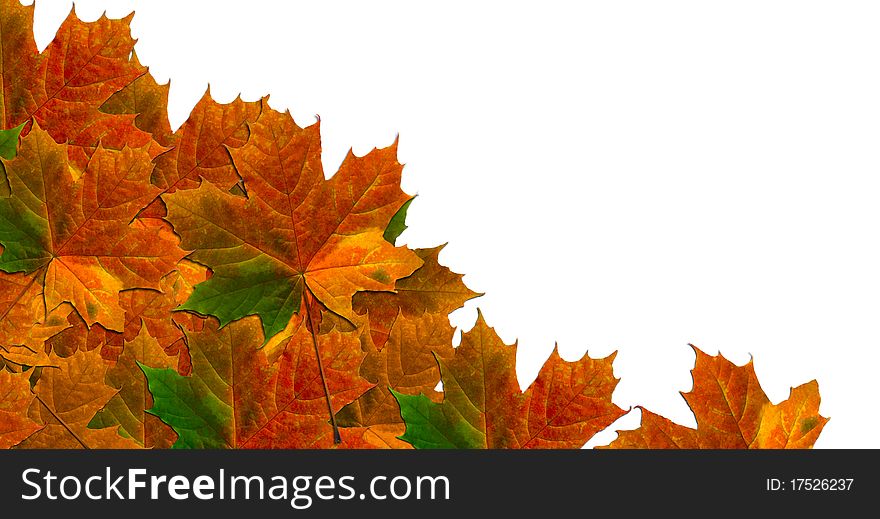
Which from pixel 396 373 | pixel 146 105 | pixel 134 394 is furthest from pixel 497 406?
pixel 146 105

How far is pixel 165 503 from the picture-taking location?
39cm

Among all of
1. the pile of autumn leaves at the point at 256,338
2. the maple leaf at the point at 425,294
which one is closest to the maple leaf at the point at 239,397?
the pile of autumn leaves at the point at 256,338

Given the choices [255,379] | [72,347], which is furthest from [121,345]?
[255,379]

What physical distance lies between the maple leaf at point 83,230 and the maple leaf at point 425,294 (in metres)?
0.13

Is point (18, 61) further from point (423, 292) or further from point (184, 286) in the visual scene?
point (423, 292)

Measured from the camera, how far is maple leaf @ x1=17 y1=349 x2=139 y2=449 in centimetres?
46

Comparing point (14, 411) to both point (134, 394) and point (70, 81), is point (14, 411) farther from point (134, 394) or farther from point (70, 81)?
point (70, 81)

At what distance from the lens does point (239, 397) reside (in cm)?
44

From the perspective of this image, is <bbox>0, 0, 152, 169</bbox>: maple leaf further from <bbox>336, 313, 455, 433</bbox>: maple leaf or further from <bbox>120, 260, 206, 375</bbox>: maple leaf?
<bbox>336, 313, 455, 433</bbox>: maple leaf

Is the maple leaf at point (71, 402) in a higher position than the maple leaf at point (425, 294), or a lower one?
lower

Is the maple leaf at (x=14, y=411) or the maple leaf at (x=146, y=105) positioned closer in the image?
the maple leaf at (x=14, y=411)

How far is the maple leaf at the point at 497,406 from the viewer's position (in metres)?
0.45

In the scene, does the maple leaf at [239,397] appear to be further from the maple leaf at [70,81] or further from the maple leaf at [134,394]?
the maple leaf at [70,81]

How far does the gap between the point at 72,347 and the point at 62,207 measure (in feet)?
Result: 0.27
